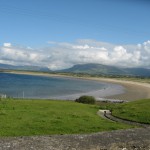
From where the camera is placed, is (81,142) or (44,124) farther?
(44,124)

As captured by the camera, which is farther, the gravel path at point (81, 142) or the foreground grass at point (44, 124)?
the foreground grass at point (44, 124)

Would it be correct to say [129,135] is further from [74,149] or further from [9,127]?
[9,127]

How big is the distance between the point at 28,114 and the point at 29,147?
16835mm

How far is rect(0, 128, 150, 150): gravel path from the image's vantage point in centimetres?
1587

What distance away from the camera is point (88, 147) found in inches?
640

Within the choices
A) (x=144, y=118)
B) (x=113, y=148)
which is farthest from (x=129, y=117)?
(x=113, y=148)

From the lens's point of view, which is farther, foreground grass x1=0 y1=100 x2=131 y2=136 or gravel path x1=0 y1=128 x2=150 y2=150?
foreground grass x1=0 y1=100 x2=131 y2=136

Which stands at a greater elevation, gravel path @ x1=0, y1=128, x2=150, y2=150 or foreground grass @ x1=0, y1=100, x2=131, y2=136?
gravel path @ x1=0, y1=128, x2=150, y2=150

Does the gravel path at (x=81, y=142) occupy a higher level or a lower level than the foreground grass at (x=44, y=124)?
higher

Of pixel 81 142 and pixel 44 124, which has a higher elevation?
pixel 81 142

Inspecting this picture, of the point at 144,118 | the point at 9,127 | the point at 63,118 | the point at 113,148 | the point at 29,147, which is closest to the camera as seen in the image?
the point at 29,147

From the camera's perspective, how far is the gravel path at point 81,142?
1587 cm

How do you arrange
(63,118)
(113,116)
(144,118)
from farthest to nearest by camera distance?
(113,116) → (144,118) → (63,118)

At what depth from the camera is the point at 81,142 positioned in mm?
16828
